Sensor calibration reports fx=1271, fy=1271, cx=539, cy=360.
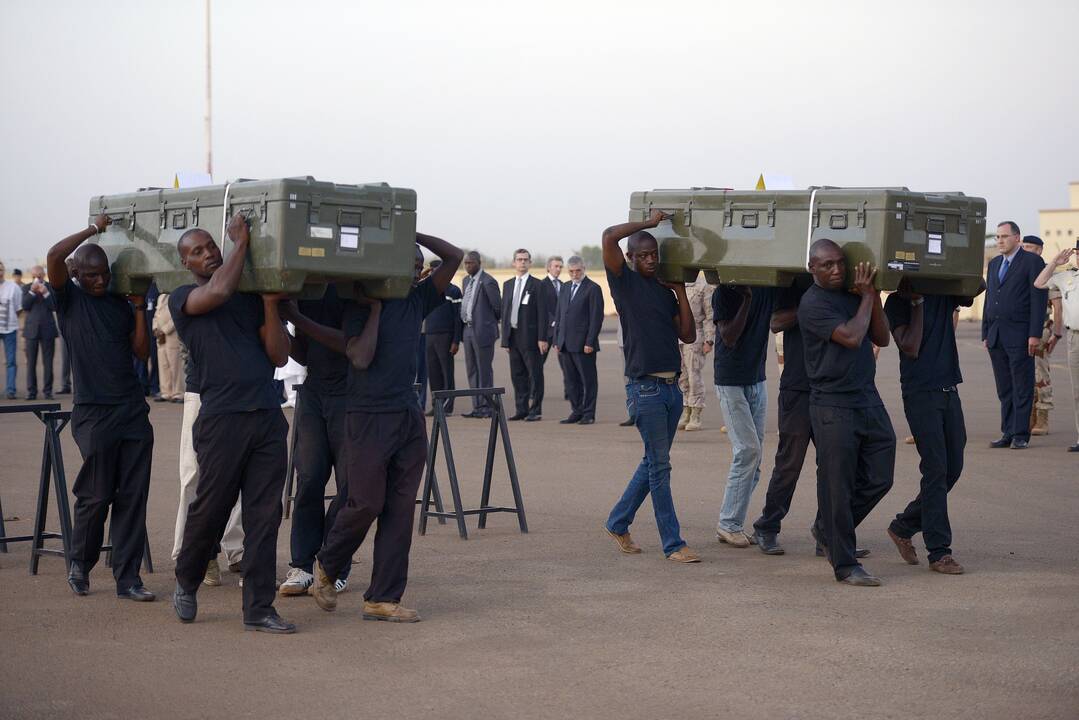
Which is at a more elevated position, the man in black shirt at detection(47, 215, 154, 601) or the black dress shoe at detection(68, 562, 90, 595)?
the man in black shirt at detection(47, 215, 154, 601)

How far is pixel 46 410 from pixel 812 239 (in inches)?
200

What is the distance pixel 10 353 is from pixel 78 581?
14.3 metres

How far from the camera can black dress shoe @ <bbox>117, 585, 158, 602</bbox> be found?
755 centimetres

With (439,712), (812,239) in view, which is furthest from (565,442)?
(439,712)

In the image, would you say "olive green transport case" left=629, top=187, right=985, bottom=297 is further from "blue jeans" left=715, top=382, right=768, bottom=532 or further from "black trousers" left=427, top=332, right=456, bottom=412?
"black trousers" left=427, top=332, right=456, bottom=412

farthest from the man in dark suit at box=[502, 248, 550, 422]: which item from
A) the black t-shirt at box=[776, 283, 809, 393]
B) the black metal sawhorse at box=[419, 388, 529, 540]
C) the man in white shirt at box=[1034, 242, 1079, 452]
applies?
the black t-shirt at box=[776, 283, 809, 393]

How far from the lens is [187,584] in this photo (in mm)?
7043

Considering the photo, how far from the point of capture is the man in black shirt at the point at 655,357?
8.51m

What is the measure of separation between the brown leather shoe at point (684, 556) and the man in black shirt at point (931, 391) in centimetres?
151

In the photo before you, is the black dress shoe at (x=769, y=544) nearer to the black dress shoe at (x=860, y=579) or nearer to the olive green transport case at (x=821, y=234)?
the black dress shoe at (x=860, y=579)

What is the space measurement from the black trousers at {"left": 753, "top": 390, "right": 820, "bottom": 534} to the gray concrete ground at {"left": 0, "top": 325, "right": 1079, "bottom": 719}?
1.02ft

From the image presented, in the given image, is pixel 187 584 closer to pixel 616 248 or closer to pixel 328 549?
pixel 328 549

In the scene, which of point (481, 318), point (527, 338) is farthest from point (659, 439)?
point (481, 318)

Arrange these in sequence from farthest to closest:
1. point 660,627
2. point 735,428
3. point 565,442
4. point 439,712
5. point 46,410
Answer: point 565,442 → point 735,428 → point 46,410 → point 660,627 → point 439,712
